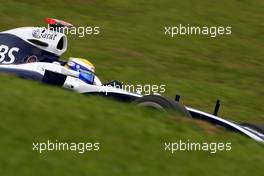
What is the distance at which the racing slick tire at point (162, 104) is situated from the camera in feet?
29.2

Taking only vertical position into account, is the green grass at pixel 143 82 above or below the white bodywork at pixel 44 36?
below

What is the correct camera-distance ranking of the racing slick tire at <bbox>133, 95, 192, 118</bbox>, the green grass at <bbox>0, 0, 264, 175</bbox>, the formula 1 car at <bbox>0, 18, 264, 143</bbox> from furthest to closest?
the formula 1 car at <bbox>0, 18, 264, 143</bbox>, the racing slick tire at <bbox>133, 95, 192, 118</bbox>, the green grass at <bbox>0, 0, 264, 175</bbox>

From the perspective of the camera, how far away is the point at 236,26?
21.2 metres

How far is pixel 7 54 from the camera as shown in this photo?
11.1 metres

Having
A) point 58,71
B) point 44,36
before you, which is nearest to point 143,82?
point 44,36

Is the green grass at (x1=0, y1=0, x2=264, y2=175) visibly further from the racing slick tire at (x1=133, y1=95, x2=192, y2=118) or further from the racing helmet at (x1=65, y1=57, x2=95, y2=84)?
the racing helmet at (x1=65, y1=57, x2=95, y2=84)

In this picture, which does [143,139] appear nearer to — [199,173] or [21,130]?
[199,173]

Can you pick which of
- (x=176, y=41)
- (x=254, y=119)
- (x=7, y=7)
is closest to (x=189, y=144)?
(x=254, y=119)

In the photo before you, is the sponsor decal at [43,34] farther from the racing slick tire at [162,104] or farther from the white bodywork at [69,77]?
the racing slick tire at [162,104]

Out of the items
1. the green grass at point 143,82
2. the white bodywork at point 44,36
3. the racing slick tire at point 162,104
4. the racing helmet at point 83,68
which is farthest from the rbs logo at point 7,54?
the racing slick tire at point 162,104

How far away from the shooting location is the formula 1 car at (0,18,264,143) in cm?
959

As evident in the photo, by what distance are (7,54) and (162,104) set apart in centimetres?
347

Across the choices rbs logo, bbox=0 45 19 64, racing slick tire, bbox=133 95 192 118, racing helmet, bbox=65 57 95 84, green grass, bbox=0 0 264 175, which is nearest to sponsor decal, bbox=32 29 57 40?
rbs logo, bbox=0 45 19 64

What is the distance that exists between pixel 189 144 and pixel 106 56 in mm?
9717
